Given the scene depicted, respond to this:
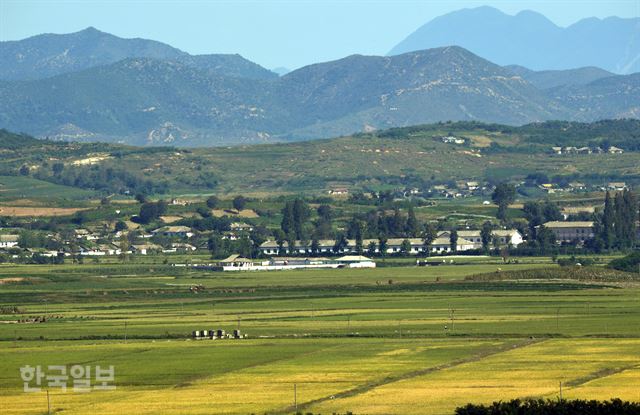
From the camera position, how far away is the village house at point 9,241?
189 m

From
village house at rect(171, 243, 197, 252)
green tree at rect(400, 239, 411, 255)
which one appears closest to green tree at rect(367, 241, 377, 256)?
green tree at rect(400, 239, 411, 255)

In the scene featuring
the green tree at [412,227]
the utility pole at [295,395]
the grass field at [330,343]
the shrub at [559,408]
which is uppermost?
the green tree at [412,227]

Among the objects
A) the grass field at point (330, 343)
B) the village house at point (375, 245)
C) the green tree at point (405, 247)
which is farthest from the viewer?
the village house at point (375, 245)

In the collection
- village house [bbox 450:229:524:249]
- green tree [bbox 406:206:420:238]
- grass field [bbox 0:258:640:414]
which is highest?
green tree [bbox 406:206:420:238]

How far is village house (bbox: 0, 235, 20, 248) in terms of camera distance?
189400mm

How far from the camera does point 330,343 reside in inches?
3172

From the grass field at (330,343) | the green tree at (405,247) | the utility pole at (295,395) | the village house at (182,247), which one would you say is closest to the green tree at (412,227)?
the green tree at (405,247)

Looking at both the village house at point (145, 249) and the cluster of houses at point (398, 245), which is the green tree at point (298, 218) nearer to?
the cluster of houses at point (398, 245)

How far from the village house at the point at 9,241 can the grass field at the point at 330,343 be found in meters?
57.9

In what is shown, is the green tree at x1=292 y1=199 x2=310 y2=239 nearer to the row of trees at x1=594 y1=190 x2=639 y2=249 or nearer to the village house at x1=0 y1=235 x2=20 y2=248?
the village house at x1=0 y1=235 x2=20 y2=248

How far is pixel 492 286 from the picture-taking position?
122m

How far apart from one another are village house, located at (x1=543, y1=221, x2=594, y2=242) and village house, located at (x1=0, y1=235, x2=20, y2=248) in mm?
60052

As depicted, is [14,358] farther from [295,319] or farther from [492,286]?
[492,286]

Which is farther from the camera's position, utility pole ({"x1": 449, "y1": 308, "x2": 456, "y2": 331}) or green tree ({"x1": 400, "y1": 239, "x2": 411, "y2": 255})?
green tree ({"x1": 400, "y1": 239, "x2": 411, "y2": 255})
